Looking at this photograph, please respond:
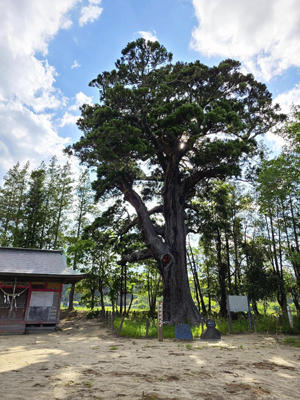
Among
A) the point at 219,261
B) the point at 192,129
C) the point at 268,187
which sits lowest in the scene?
the point at 219,261

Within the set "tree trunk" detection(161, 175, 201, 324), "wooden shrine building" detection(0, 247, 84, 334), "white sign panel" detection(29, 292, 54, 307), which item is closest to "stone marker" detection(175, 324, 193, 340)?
"tree trunk" detection(161, 175, 201, 324)

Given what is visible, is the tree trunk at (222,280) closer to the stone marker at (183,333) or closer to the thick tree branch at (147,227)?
the thick tree branch at (147,227)

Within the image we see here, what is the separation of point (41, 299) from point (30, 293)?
0.56 metres

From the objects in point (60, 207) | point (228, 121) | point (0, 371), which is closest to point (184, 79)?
point (228, 121)

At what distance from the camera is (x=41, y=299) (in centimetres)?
1189

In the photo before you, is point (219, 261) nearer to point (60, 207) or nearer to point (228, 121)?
point (228, 121)

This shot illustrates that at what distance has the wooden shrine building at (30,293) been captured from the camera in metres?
11.3

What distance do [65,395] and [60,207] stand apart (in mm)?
22113

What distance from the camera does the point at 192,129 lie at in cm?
1092

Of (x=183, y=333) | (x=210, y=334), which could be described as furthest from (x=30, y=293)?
(x=210, y=334)

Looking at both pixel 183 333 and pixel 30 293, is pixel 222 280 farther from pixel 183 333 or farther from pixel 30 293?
pixel 30 293

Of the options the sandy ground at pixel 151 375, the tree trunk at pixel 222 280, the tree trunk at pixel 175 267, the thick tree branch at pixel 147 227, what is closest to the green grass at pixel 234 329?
the tree trunk at pixel 175 267

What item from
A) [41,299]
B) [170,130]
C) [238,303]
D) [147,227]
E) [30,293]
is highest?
[170,130]

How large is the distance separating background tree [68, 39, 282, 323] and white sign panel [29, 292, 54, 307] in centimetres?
525
